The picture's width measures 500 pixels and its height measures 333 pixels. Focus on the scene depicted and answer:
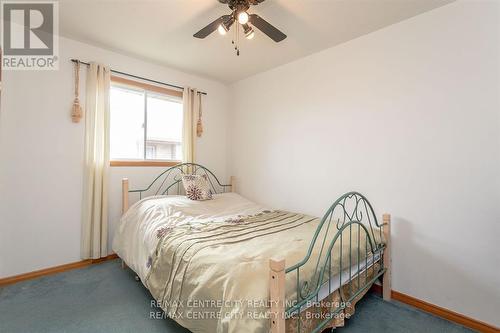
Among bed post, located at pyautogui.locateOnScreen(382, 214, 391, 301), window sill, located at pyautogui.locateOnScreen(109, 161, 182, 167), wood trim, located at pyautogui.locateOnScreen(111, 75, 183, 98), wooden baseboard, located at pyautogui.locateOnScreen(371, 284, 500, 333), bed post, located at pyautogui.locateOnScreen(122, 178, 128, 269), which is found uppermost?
wood trim, located at pyautogui.locateOnScreen(111, 75, 183, 98)

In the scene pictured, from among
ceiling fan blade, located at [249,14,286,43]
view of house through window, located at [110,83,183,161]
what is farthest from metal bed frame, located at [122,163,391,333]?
ceiling fan blade, located at [249,14,286,43]

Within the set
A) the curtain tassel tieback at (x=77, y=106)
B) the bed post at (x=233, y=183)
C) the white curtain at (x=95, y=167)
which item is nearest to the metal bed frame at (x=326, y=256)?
the white curtain at (x=95, y=167)

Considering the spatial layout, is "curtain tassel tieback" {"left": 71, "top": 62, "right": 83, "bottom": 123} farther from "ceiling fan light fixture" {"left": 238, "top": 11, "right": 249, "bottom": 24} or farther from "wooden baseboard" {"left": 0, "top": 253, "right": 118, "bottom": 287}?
"ceiling fan light fixture" {"left": 238, "top": 11, "right": 249, "bottom": 24}

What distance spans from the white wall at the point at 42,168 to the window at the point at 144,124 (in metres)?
0.29

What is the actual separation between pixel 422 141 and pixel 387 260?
1.08 metres

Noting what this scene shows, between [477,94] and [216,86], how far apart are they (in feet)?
10.3

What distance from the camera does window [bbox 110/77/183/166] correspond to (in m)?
2.96

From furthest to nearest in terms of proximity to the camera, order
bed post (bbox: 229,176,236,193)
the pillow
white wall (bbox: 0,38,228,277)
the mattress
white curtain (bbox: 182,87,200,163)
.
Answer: bed post (bbox: 229,176,236,193) < white curtain (bbox: 182,87,200,163) < the pillow < white wall (bbox: 0,38,228,277) < the mattress

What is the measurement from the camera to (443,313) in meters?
1.91

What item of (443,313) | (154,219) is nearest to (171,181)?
(154,219)

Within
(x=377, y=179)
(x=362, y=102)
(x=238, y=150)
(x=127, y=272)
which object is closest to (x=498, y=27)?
(x=362, y=102)

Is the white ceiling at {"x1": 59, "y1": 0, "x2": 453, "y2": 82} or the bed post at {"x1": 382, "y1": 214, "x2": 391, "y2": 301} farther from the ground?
the white ceiling at {"x1": 59, "y1": 0, "x2": 453, "y2": 82}

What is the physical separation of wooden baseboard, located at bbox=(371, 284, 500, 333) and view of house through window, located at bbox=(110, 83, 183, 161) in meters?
2.99
